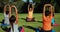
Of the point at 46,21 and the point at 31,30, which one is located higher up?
the point at 46,21

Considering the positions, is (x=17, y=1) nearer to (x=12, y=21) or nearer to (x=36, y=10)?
(x=36, y=10)

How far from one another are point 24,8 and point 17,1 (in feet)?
5.22

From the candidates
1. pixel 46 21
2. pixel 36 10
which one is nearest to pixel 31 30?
pixel 46 21

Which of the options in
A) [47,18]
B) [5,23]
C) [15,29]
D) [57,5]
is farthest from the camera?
[57,5]

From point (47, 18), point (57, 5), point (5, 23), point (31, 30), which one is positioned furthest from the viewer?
point (57, 5)

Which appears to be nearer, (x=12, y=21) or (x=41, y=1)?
(x=12, y=21)

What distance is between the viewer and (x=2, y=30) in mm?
12961

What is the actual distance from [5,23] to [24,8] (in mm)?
19367

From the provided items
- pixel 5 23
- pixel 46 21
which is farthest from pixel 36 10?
pixel 46 21

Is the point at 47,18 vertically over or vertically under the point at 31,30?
over

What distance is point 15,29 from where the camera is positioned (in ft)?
30.3

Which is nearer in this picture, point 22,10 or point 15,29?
point 15,29

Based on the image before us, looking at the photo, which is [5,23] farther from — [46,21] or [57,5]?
[57,5]

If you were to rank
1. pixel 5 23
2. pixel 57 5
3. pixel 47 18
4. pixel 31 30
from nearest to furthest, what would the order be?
pixel 47 18 → pixel 31 30 → pixel 5 23 → pixel 57 5
